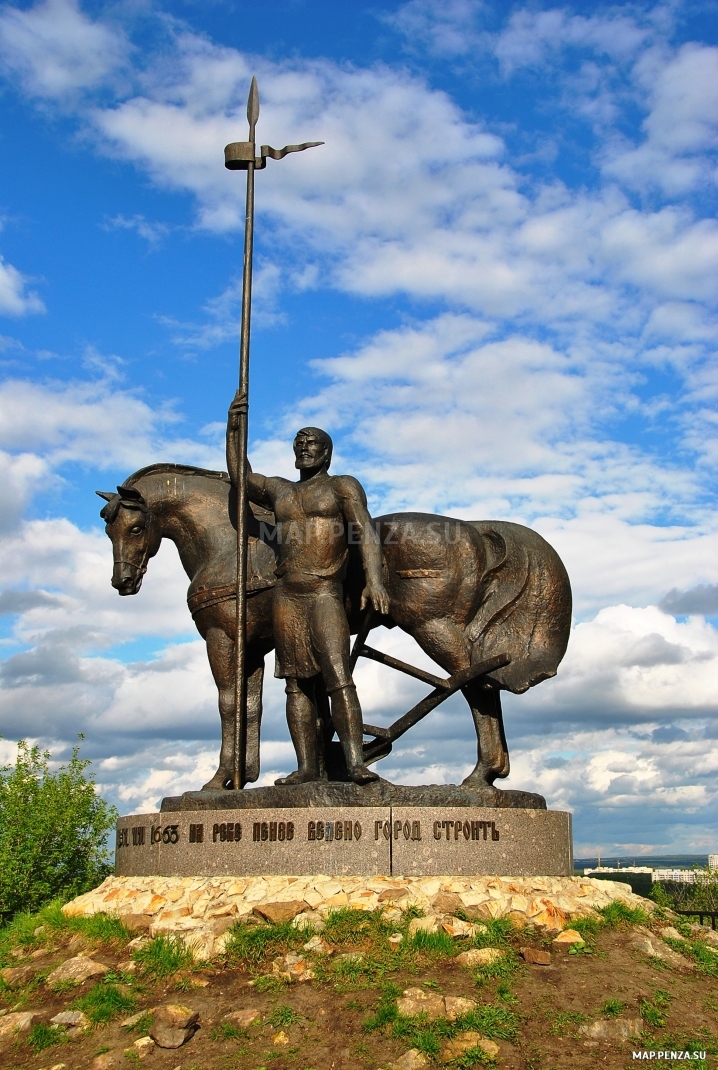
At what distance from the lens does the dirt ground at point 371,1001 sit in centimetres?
654

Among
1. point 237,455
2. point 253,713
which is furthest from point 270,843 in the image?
point 237,455

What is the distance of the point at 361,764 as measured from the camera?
941 centimetres

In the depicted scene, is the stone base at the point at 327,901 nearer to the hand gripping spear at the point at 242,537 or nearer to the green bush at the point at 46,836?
the hand gripping spear at the point at 242,537

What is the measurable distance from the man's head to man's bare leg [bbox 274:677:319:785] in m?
2.09

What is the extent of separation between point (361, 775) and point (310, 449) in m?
Result: 3.13

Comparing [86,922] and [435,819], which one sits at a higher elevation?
[435,819]

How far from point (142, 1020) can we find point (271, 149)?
923cm

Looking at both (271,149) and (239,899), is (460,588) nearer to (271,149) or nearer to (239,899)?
(239,899)

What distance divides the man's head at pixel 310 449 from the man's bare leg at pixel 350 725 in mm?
2190

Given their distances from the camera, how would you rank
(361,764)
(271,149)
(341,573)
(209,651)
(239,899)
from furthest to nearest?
(271,149) < (209,651) < (341,573) < (361,764) < (239,899)

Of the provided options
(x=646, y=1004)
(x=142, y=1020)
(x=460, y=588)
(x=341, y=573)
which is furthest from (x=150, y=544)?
(x=646, y=1004)

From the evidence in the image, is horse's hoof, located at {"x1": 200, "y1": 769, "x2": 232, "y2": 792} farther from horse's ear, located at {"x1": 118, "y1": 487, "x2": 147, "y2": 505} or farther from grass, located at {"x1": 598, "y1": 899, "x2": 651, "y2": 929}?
grass, located at {"x1": 598, "y1": 899, "x2": 651, "y2": 929}

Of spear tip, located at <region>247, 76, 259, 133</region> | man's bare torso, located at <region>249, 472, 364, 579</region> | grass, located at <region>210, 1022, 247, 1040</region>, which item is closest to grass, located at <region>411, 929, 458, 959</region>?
grass, located at <region>210, 1022, 247, 1040</region>

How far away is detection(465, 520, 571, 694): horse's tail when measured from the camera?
1052cm
